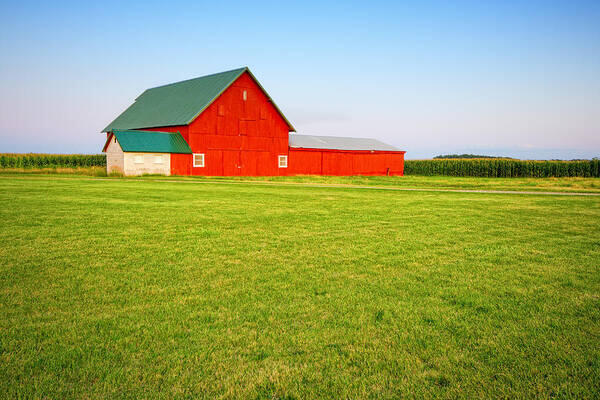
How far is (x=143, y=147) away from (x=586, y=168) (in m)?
50.6

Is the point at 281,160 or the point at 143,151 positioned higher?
the point at 143,151

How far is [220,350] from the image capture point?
383cm

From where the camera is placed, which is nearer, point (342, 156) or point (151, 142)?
point (151, 142)

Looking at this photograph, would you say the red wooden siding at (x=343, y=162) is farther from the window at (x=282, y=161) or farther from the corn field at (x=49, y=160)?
the corn field at (x=49, y=160)

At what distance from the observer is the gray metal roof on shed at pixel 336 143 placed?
1919 inches

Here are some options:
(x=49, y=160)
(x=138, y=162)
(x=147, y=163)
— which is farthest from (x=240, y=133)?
(x=49, y=160)

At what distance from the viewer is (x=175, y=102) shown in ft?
149

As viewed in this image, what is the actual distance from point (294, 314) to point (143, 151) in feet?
119

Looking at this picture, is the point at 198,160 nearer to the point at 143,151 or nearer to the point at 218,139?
the point at 218,139

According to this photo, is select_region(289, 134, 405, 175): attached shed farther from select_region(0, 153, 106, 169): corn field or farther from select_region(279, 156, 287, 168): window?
select_region(0, 153, 106, 169): corn field

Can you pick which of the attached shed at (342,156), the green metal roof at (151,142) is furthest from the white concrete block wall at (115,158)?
the attached shed at (342,156)

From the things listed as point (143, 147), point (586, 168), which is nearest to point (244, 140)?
point (143, 147)

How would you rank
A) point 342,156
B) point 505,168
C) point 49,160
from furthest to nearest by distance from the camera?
point 505,168
point 49,160
point 342,156

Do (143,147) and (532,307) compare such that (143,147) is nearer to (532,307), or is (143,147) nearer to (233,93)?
(233,93)
